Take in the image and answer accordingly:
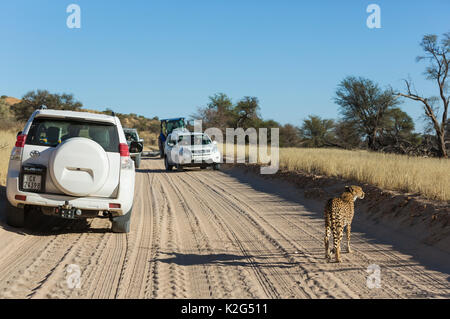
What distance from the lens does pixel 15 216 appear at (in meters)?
7.29

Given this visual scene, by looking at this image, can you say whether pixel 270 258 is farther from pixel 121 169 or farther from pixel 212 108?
pixel 212 108

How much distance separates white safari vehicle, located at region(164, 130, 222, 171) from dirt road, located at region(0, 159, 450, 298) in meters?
9.69

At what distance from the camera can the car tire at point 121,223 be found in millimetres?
7410

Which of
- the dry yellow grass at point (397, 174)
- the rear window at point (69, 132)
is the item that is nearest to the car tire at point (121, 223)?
the rear window at point (69, 132)

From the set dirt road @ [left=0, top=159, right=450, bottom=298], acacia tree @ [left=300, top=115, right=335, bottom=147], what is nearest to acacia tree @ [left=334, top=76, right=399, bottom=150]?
acacia tree @ [left=300, top=115, right=335, bottom=147]

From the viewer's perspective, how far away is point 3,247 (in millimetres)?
6352

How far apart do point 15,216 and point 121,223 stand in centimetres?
169

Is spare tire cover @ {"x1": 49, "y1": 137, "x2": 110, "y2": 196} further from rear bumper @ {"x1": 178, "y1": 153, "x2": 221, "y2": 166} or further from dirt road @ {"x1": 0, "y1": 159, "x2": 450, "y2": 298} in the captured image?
rear bumper @ {"x1": 178, "y1": 153, "x2": 221, "y2": 166}

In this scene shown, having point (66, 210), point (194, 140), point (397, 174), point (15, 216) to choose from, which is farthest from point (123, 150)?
point (194, 140)

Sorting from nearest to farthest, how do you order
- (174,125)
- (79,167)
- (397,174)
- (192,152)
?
1. (79,167)
2. (397,174)
3. (192,152)
4. (174,125)

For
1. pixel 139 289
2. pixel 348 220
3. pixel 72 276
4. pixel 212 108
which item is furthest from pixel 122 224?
pixel 212 108

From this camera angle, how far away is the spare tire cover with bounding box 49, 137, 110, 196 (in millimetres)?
6570

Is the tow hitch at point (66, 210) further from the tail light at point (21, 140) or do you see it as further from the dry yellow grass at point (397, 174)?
the dry yellow grass at point (397, 174)

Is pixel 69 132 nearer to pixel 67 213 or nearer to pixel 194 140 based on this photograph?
pixel 67 213
